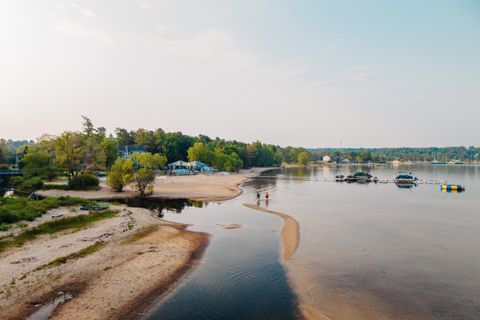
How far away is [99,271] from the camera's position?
21438 mm

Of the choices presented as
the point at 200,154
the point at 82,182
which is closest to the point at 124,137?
the point at 200,154

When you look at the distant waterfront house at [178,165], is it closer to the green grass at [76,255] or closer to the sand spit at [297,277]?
the sand spit at [297,277]

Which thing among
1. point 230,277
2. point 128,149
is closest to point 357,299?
point 230,277

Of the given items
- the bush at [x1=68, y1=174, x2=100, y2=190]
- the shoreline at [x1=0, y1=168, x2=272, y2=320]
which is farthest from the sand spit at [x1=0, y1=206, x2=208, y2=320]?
the bush at [x1=68, y1=174, x2=100, y2=190]

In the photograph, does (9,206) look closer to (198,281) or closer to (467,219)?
(198,281)

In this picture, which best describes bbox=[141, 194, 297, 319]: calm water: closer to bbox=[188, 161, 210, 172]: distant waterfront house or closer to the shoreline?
the shoreline

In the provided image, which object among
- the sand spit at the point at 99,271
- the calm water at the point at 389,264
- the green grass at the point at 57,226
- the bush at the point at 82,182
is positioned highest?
the bush at the point at 82,182

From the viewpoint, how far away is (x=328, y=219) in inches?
1626

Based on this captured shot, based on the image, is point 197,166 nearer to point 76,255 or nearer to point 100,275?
point 76,255

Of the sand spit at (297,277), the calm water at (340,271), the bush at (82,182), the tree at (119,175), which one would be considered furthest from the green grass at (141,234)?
the bush at (82,182)

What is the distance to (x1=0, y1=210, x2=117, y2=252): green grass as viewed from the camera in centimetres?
2679

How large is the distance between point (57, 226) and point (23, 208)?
695 centimetres

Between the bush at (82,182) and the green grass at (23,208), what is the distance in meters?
21.6

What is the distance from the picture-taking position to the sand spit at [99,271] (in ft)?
54.7
